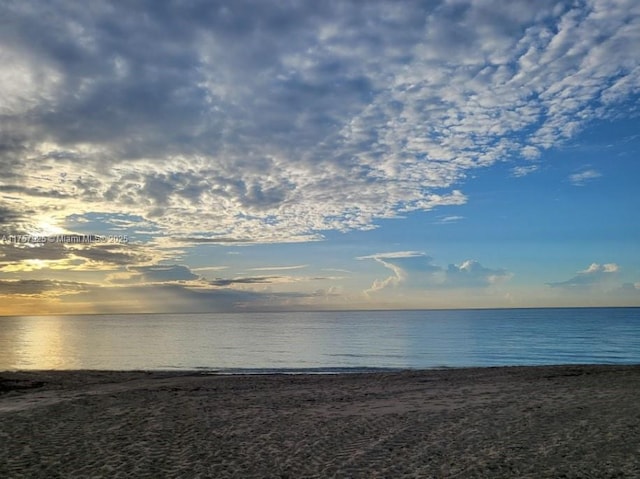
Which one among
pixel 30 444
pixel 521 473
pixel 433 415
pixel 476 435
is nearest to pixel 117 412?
pixel 30 444

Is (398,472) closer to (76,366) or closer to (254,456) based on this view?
(254,456)

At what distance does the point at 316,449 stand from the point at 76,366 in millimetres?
36798

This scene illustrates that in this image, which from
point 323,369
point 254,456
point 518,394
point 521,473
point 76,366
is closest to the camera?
point 521,473

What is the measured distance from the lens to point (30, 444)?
1255 cm

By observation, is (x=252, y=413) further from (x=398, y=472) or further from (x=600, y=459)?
(x=600, y=459)

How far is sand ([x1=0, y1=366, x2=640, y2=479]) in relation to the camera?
10469 mm

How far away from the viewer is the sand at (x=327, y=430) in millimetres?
10469

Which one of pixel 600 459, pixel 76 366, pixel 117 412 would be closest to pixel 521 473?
pixel 600 459

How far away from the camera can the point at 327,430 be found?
14.0 meters

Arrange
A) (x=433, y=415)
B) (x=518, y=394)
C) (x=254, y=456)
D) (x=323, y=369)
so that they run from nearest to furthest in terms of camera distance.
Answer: (x=254, y=456), (x=433, y=415), (x=518, y=394), (x=323, y=369)

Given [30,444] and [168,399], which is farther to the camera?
[168,399]

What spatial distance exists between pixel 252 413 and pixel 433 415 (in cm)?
587

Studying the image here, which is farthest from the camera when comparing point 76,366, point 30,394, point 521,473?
point 76,366

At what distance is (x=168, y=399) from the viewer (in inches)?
766
